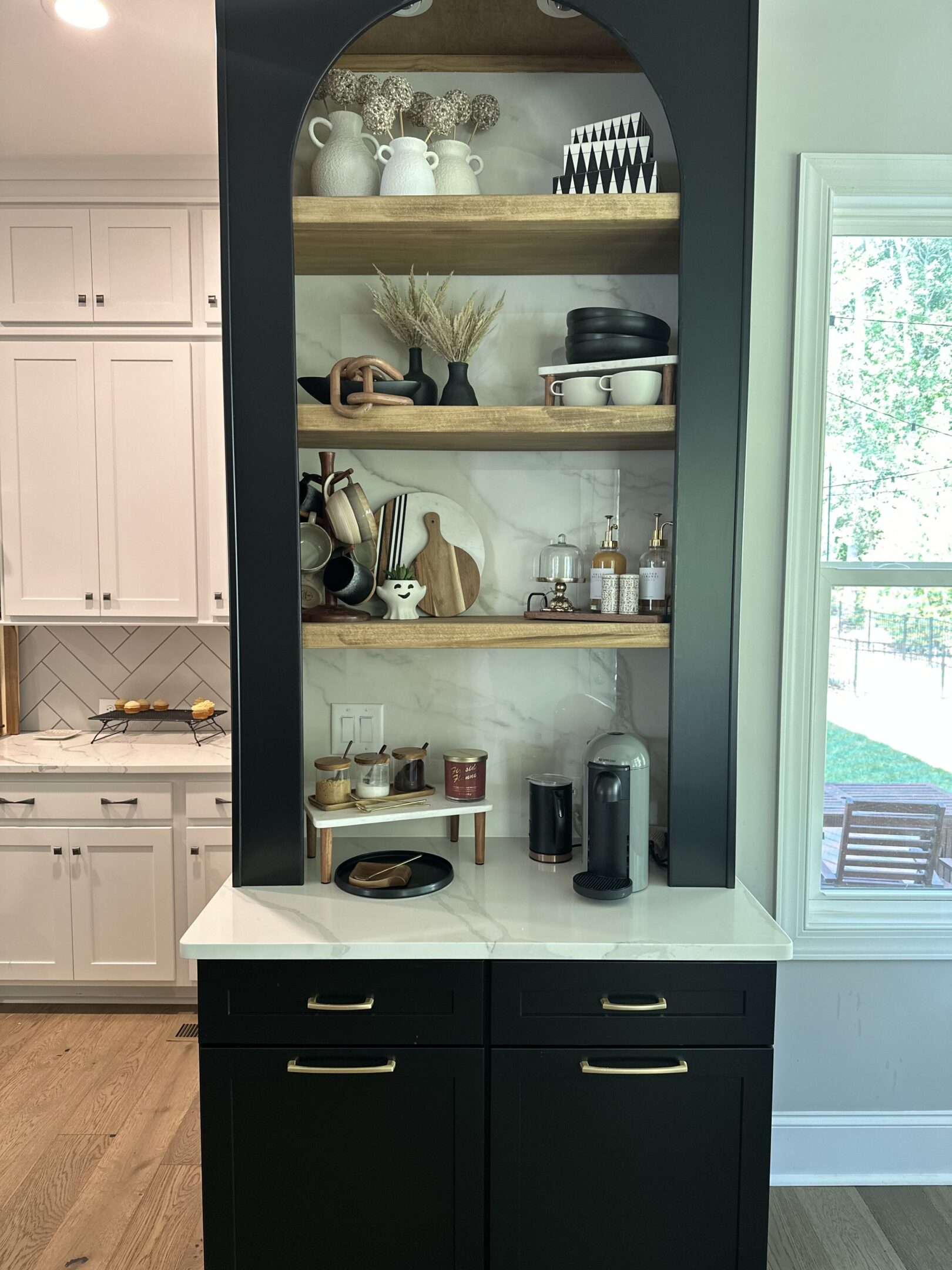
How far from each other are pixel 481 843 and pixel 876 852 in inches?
40.6

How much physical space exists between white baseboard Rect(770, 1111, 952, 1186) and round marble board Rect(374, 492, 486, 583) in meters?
1.58

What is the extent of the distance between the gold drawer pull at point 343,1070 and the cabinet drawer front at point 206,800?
157 cm

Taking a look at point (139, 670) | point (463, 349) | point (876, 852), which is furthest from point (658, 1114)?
point (139, 670)

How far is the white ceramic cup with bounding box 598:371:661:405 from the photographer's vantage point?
1768 millimetres

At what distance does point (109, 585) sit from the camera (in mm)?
3197

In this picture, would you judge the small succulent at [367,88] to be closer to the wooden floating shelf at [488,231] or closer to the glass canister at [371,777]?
the wooden floating shelf at [488,231]

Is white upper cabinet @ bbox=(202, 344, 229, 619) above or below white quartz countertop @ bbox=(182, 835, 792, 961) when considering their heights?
above

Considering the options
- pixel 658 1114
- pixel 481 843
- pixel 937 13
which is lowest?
pixel 658 1114

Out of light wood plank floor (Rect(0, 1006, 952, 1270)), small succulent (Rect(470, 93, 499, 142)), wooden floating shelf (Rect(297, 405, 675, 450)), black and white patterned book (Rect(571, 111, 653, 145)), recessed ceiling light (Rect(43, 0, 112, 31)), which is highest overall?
recessed ceiling light (Rect(43, 0, 112, 31))

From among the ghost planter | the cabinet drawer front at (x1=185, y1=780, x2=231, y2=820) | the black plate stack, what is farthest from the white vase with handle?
the cabinet drawer front at (x1=185, y1=780, x2=231, y2=820)

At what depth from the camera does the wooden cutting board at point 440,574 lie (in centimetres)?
202

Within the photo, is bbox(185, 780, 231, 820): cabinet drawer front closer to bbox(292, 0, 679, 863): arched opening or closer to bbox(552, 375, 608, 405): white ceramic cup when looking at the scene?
bbox(292, 0, 679, 863): arched opening

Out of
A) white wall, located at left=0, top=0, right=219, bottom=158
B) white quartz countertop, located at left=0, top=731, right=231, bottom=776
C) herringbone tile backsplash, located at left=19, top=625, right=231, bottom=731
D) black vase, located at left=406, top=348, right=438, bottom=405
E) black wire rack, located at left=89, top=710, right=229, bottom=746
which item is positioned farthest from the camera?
herringbone tile backsplash, located at left=19, top=625, right=231, bottom=731

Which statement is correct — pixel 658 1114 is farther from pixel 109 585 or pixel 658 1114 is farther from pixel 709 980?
pixel 109 585
